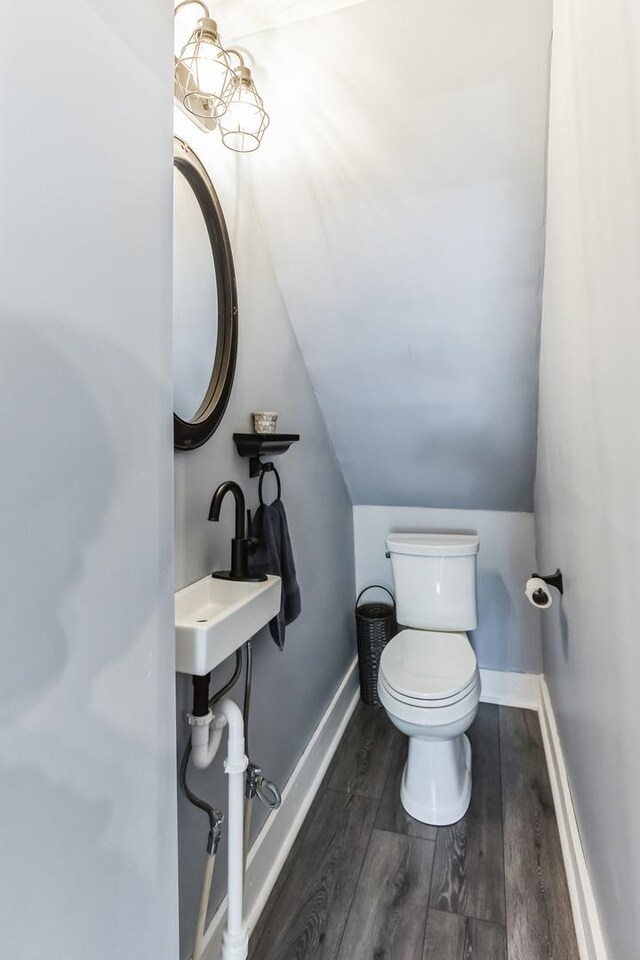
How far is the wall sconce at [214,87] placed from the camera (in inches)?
41.0

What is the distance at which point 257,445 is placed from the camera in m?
1.35

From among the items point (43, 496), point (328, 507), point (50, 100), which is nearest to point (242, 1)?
point (50, 100)

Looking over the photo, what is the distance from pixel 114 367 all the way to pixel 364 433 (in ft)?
5.39

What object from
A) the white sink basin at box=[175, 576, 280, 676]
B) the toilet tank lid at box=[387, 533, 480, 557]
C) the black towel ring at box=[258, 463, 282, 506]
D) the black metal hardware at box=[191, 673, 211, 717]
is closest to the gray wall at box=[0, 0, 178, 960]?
the white sink basin at box=[175, 576, 280, 676]

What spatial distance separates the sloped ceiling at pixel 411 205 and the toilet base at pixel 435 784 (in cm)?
123

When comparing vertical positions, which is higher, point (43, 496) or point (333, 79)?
point (333, 79)

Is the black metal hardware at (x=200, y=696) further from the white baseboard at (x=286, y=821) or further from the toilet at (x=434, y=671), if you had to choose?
the toilet at (x=434, y=671)

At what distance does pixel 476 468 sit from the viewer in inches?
88.6

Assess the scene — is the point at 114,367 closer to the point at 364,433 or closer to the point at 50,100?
the point at 50,100

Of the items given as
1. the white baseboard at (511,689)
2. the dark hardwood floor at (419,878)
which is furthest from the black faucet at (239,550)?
the white baseboard at (511,689)

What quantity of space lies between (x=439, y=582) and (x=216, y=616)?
1440 millimetres

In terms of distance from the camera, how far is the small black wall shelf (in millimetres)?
1338

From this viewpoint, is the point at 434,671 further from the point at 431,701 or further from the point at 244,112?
the point at 244,112

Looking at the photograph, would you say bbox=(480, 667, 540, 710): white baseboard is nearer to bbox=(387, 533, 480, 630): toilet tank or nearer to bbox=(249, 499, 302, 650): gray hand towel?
bbox=(387, 533, 480, 630): toilet tank
